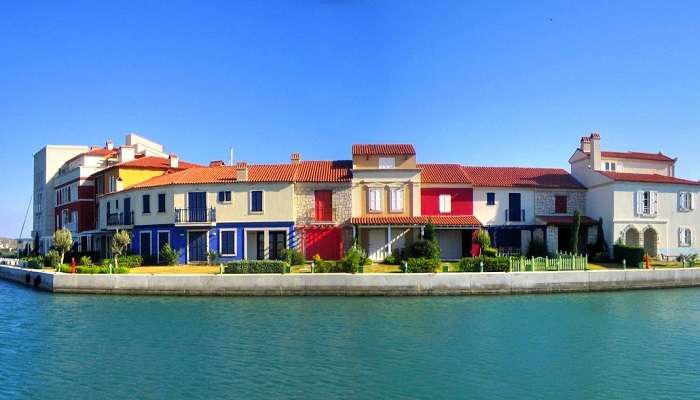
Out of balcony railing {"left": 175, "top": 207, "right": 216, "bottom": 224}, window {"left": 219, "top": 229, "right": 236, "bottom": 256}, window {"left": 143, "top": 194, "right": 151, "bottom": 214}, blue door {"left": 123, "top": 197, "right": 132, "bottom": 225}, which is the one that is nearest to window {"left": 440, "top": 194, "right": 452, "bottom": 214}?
window {"left": 219, "top": 229, "right": 236, "bottom": 256}

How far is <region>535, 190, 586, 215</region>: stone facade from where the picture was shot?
149ft

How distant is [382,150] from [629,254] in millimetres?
19044

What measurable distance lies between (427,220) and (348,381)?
26081 mm

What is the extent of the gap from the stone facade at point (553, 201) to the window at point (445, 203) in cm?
738

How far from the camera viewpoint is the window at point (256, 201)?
1658 inches

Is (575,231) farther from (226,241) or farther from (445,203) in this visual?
(226,241)

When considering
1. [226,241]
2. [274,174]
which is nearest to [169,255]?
[226,241]

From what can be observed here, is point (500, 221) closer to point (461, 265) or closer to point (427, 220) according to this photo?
point (427, 220)

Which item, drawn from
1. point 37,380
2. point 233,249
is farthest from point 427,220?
point 37,380

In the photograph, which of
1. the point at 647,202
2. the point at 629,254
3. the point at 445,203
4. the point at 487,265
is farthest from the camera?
the point at 445,203

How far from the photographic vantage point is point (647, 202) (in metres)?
43.5

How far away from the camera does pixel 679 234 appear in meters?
44.3

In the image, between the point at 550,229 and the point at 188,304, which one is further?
the point at 550,229

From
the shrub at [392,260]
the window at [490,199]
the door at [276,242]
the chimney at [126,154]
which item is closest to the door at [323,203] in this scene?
the door at [276,242]
